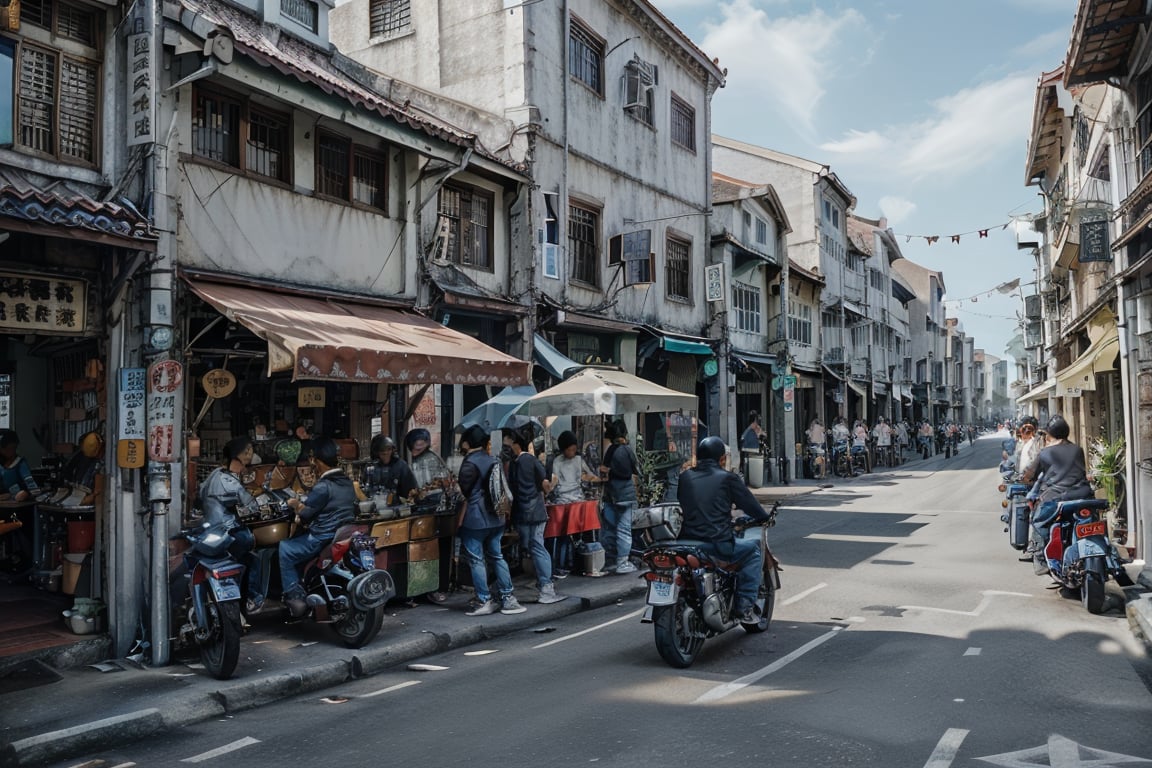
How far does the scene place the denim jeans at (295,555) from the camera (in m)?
8.53

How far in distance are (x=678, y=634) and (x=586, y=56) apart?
14309mm

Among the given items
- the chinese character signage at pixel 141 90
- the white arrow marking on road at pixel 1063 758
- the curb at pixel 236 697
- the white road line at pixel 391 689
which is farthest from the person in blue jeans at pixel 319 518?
the white arrow marking on road at pixel 1063 758

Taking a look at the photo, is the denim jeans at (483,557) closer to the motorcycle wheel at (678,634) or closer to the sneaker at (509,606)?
the sneaker at (509,606)

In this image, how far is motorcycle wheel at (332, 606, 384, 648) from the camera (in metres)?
8.38

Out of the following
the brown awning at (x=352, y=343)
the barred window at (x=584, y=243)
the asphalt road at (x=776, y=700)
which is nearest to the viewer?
the asphalt road at (x=776, y=700)

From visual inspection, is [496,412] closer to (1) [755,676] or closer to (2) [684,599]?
(2) [684,599]

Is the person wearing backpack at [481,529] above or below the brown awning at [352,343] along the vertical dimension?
below

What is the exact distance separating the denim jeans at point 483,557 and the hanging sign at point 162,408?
3259mm

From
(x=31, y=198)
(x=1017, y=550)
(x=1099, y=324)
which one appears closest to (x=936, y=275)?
(x=1099, y=324)

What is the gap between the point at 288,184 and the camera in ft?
36.0

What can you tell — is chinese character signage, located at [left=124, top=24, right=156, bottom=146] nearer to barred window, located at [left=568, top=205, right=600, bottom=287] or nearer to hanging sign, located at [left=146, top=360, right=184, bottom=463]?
hanging sign, located at [left=146, top=360, right=184, bottom=463]

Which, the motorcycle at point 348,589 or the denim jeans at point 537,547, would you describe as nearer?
the motorcycle at point 348,589

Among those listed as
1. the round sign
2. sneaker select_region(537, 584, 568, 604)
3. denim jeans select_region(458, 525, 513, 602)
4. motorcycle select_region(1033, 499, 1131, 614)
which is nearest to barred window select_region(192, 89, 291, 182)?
the round sign

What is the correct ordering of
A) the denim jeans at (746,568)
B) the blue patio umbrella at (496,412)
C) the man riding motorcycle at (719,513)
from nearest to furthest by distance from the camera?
the man riding motorcycle at (719,513), the denim jeans at (746,568), the blue patio umbrella at (496,412)
